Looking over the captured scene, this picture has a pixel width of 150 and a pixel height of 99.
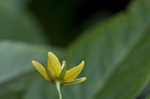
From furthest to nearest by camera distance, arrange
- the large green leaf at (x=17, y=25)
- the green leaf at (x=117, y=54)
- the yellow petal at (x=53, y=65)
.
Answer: the large green leaf at (x=17, y=25) → the green leaf at (x=117, y=54) → the yellow petal at (x=53, y=65)

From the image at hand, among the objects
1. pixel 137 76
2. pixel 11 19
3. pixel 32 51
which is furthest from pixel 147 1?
pixel 11 19

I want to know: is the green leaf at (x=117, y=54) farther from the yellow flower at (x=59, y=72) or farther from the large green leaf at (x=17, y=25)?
the large green leaf at (x=17, y=25)

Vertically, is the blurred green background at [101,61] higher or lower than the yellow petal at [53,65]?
lower

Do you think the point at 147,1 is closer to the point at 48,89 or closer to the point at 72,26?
the point at 48,89

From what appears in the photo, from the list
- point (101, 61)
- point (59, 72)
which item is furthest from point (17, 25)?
point (59, 72)

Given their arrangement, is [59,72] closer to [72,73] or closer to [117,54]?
[72,73]

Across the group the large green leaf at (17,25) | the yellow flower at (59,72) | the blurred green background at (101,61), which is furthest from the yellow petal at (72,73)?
the large green leaf at (17,25)
